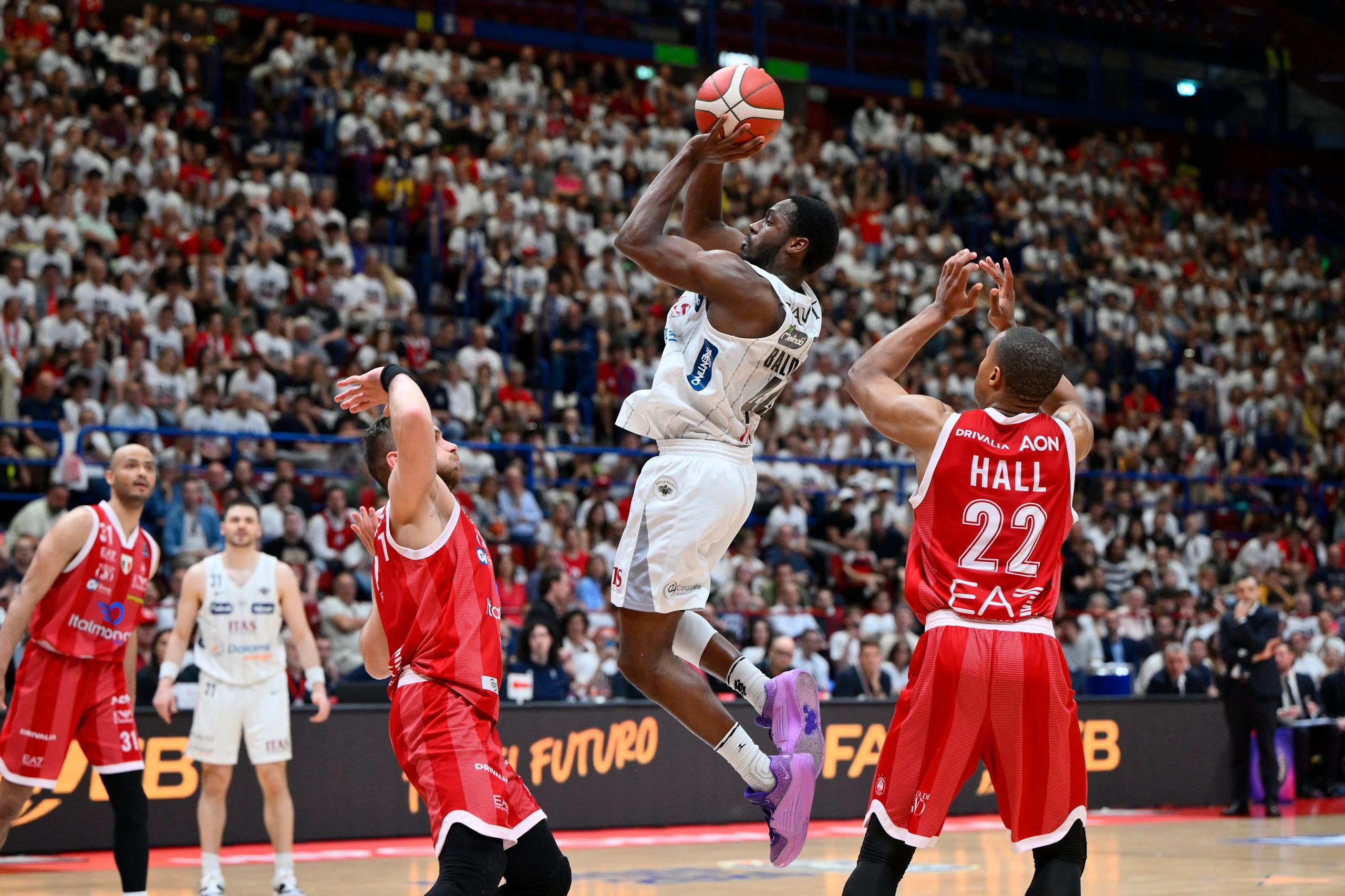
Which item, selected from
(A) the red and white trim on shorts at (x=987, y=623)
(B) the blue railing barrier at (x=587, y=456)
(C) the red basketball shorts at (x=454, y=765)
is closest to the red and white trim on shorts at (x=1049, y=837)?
(A) the red and white trim on shorts at (x=987, y=623)

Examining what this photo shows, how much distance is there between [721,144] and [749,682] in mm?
2040

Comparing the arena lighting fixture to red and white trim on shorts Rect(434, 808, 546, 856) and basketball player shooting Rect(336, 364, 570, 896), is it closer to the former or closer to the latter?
basketball player shooting Rect(336, 364, 570, 896)

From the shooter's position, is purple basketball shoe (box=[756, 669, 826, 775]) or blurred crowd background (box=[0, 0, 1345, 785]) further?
blurred crowd background (box=[0, 0, 1345, 785])

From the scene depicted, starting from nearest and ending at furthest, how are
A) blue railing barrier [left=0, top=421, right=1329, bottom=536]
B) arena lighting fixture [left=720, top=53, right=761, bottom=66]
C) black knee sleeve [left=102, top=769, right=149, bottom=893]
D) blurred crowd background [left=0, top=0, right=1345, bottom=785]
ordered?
black knee sleeve [left=102, top=769, right=149, bottom=893] < blue railing barrier [left=0, top=421, right=1329, bottom=536] < blurred crowd background [left=0, top=0, right=1345, bottom=785] < arena lighting fixture [left=720, top=53, right=761, bottom=66]

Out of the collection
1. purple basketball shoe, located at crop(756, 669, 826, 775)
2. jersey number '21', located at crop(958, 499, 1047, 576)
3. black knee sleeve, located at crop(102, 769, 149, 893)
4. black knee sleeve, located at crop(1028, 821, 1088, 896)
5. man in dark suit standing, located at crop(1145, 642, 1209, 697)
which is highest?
jersey number '21', located at crop(958, 499, 1047, 576)

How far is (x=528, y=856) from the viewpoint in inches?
195

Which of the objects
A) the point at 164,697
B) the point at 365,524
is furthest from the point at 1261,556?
the point at 365,524

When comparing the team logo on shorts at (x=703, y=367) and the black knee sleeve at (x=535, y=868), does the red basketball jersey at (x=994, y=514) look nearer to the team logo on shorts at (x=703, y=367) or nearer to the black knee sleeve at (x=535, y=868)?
the team logo on shorts at (x=703, y=367)

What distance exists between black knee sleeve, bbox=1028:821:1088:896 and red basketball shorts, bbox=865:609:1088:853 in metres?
0.05

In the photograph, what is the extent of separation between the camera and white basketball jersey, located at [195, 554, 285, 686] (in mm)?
9039

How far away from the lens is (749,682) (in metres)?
6.06

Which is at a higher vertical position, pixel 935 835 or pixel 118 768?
pixel 935 835

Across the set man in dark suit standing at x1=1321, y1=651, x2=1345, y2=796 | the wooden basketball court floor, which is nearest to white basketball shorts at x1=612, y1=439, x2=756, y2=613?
the wooden basketball court floor

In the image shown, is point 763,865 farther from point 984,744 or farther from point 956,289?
point 956,289
